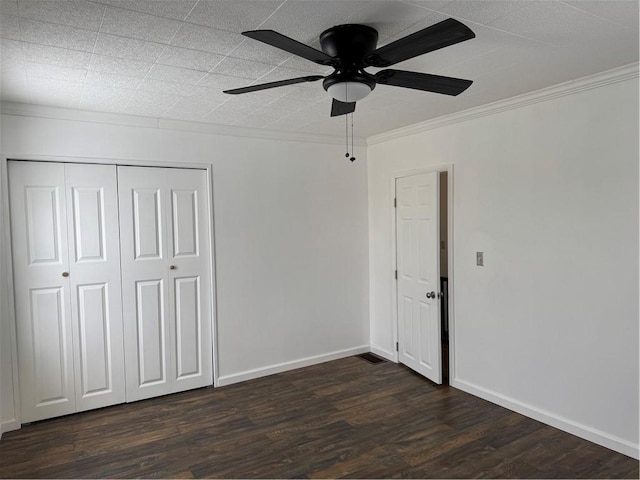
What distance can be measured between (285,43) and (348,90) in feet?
1.50

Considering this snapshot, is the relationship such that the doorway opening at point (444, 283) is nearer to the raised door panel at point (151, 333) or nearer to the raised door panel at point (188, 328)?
the raised door panel at point (188, 328)

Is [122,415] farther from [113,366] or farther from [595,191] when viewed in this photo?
[595,191]

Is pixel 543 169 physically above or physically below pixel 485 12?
below

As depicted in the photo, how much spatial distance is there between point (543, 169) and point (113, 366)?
3659 mm

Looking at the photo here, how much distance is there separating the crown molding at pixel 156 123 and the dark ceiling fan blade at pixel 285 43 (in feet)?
7.00

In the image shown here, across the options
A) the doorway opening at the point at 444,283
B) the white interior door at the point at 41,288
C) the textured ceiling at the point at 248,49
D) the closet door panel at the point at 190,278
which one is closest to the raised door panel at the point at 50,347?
the white interior door at the point at 41,288

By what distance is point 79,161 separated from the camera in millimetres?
3324

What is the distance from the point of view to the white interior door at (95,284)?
3.36 meters

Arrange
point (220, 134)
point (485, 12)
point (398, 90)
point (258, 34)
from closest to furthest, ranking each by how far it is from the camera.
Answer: point (258, 34), point (485, 12), point (398, 90), point (220, 134)

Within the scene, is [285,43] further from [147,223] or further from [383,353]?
[383,353]

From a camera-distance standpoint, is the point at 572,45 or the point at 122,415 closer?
the point at 572,45

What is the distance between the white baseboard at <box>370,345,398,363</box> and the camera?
4.49 metres

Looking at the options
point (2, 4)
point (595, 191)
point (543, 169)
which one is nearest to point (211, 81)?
point (2, 4)

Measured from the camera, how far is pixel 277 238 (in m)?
4.20
